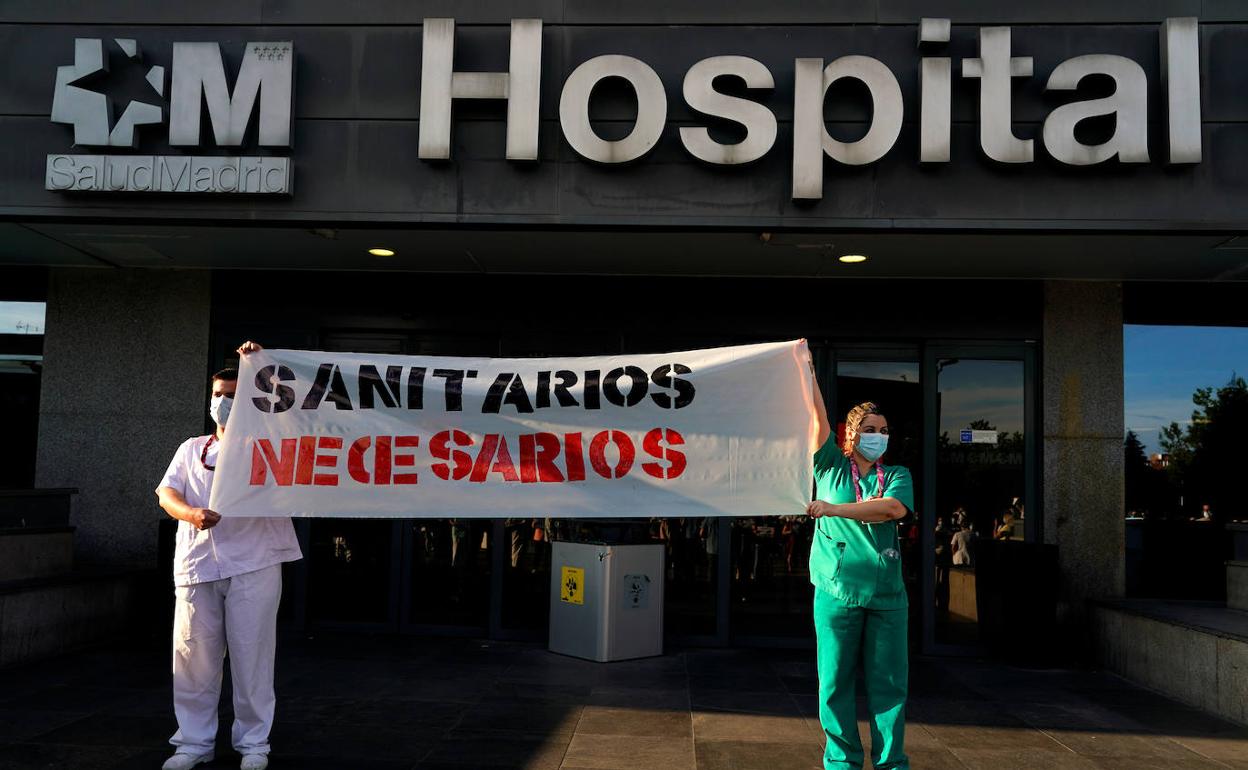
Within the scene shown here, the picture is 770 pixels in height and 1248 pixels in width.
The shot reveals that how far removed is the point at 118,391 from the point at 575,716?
6.49 metres

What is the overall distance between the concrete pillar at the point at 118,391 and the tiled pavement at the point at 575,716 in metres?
1.74

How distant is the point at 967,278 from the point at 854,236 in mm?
2165

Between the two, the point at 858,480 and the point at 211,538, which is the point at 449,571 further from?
the point at 858,480

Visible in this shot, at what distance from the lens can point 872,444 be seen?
4945 millimetres

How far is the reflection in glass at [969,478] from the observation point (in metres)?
9.66

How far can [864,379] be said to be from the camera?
9.91 m

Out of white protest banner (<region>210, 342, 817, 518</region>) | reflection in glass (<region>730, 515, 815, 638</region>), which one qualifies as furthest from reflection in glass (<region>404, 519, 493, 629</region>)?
white protest banner (<region>210, 342, 817, 518</region>)

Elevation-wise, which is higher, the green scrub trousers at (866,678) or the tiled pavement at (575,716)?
the green scrub trousers at (866,678)

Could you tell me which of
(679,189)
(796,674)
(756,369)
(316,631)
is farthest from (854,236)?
(316,631)

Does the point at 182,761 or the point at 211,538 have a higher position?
the point at 211,538

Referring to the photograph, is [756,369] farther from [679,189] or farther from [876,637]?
[679,189]

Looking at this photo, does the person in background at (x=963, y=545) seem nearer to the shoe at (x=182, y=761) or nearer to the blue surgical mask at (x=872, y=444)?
the blue surgical mask at (x=872, y=444)

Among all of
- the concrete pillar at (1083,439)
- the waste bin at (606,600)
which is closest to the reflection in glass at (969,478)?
the concrete pillar at (1083,439)

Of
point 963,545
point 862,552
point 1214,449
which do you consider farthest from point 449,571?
point 1214,449
